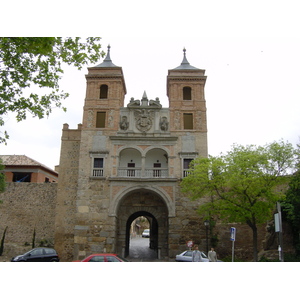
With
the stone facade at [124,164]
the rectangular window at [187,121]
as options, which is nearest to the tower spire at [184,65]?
the stone facade at [124,164]

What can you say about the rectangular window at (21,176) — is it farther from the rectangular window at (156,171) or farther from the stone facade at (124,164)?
the rectangular window at (156,171)

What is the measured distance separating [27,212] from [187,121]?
14703 mm

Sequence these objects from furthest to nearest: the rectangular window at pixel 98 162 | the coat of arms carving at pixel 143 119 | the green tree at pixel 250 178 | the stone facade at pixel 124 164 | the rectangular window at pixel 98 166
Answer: the coat of arms carving at pixel 143 119, the rectangular window at pixel 98 162, the rectangular window at pixel 98 166, the stone facade at pixel 124 164, the green tree at pixel 250 178

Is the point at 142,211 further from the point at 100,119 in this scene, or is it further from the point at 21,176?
the point at 21,176

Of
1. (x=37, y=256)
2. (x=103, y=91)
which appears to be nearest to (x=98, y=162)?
(x=103, y=91)

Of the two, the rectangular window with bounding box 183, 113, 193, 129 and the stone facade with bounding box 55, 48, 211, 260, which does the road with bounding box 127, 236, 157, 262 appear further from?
the rectangular window with bounding box 183, 113, 193, 129

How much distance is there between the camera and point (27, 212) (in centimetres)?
2622

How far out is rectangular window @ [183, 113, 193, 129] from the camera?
23.7 meters

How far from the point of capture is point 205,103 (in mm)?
24125

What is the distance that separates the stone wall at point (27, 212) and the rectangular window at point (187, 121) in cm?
1178

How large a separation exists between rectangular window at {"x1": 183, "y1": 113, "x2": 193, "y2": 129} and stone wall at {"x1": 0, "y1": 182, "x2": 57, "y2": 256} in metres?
11.8

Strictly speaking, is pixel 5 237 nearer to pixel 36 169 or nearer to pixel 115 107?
pixel 36 169

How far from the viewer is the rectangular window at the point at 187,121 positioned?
23656mm

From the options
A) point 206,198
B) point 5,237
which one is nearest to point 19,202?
point 5,237
